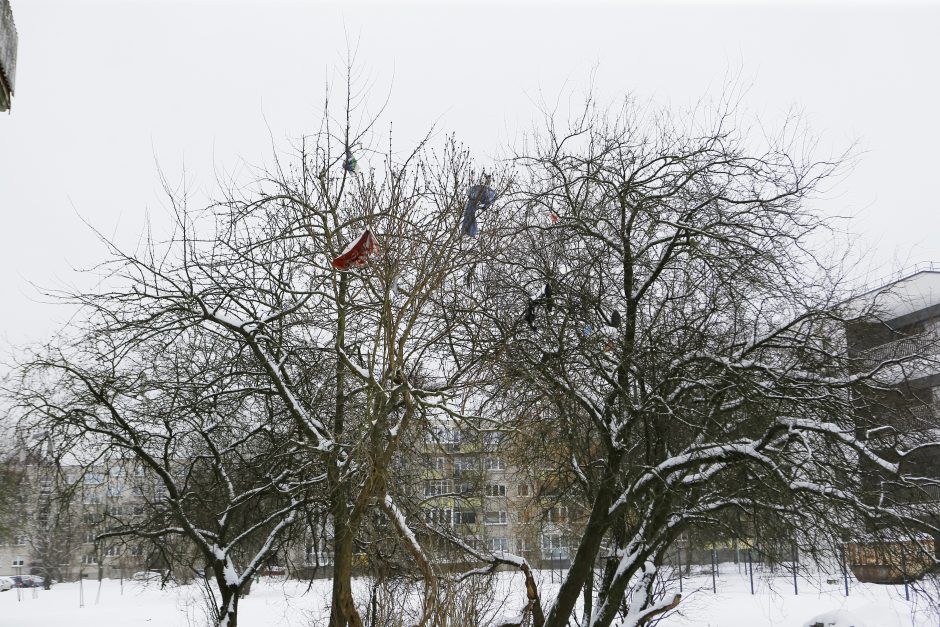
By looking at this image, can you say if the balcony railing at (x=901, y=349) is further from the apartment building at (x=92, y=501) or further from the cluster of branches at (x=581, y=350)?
the apartment building at (x=92, y=501)

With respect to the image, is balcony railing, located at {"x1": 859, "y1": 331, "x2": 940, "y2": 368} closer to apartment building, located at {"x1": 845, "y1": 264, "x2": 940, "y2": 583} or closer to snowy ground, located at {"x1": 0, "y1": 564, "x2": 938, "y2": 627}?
apartment building, located at {"x1": 845, "y1": 264, "x2": 940, "y2": 583}

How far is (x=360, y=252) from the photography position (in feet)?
24.1

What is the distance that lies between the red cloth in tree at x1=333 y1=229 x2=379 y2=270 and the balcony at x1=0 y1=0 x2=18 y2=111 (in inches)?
144

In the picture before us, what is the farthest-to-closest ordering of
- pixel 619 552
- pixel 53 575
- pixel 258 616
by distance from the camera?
1. pixel 53 575
2. pixel 258 616
3. pixel 619 552

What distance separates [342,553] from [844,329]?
7.57m

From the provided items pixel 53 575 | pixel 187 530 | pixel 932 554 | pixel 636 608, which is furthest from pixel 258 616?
Answer: pixel 53 575

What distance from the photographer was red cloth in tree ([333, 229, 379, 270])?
7208 mm

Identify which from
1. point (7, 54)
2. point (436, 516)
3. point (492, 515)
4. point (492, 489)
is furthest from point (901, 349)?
point (492, 515)

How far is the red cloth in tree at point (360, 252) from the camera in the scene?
284 inches

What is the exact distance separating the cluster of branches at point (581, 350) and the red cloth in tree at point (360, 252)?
88 cm

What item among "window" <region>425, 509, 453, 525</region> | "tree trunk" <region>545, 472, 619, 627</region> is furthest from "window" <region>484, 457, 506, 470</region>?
"tree trunk" <region>545, 472, 619, 627</region>

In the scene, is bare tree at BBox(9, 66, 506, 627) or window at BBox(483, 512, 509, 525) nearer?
bare tree at BBox(9, 66, 506, 627)

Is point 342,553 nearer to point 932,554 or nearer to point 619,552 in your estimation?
point 619,552

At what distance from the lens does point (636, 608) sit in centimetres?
1200
